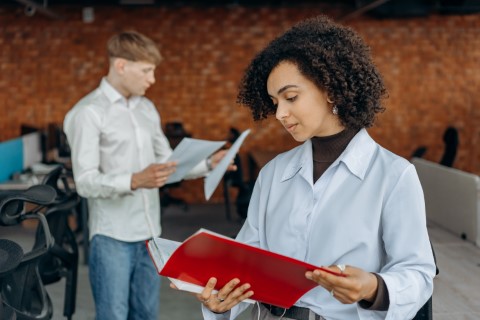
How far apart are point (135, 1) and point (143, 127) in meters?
6.01

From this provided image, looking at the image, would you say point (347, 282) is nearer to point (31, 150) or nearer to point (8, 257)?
point (8, 257)

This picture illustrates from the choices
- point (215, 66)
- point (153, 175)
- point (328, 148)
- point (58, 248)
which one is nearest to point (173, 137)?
point (215, 66)

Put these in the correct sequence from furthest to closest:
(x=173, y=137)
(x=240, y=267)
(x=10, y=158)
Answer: (x=173, y=137) → (x=10, y=158) → (x=240, y=267)

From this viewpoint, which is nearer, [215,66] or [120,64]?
[120,64]

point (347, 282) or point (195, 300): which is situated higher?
point (347, 282)

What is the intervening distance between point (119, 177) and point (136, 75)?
46 centimetres

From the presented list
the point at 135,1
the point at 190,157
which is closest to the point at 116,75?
the point at 190,157

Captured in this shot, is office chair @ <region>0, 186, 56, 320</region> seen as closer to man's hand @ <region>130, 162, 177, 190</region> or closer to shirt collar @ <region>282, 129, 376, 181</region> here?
man's hand @ <region>130, 162, 177, 190</region>

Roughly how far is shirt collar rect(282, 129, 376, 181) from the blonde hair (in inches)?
51.3

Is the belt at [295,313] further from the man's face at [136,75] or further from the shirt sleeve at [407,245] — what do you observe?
the man's face at [136,75]

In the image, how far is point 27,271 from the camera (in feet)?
8.20

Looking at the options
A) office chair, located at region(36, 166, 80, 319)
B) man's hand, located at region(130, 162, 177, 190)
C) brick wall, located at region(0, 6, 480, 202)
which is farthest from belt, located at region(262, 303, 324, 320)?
brick wall, located at region(0, 6, 480, 202)

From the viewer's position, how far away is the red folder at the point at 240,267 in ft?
3.54

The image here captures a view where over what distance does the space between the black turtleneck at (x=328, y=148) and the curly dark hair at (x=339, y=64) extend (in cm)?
3
